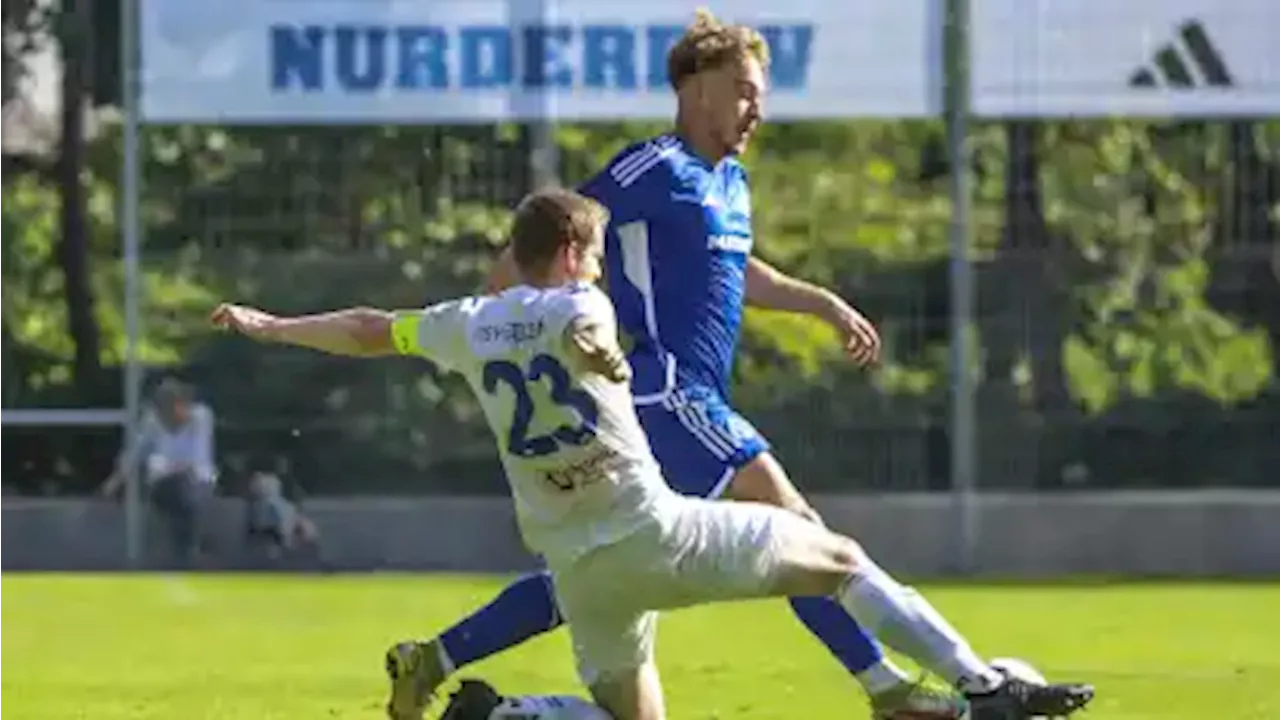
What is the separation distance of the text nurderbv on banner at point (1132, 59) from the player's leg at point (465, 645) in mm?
16393

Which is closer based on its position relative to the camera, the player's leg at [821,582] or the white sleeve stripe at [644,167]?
the player's leg at [821,582]

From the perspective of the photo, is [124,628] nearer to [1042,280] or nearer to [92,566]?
[92,566]

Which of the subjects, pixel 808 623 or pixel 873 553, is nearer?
pixel 808 623

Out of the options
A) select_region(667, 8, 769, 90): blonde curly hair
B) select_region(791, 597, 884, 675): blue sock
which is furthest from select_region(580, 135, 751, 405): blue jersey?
select_region(791, 597, 884, 675): blue sock

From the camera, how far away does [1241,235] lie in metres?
26.1

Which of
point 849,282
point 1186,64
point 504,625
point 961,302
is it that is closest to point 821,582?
point 504,625

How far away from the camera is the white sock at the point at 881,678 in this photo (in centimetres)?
958

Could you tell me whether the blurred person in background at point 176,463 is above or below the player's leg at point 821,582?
below

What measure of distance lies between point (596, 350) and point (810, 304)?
206cm

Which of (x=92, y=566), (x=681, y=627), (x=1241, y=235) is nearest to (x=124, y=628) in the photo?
(x=681, y=627)

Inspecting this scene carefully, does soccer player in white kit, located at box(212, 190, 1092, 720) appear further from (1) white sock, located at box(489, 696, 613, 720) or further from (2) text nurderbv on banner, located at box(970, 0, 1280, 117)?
(2) text nurderbv on banner, located at box(970, 0, 1280, 117)

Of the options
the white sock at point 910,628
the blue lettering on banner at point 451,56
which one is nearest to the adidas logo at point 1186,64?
the blue lettering on banner at point 451,56

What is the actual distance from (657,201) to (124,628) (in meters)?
8.72

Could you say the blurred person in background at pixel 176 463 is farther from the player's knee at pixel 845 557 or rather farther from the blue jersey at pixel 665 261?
the player's knee at pixel 845 557
